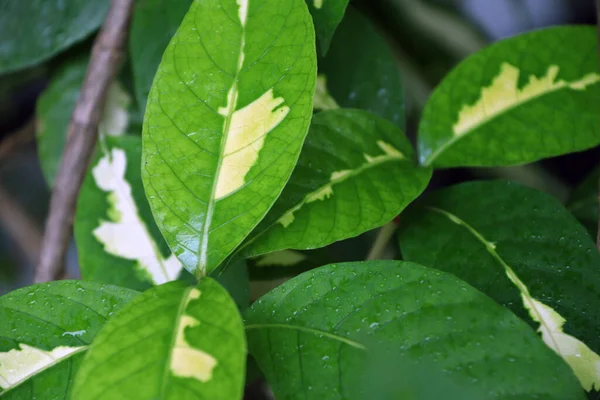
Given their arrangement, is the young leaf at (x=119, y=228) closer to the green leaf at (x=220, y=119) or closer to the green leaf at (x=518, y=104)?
the green leaf at (x=220, y=119)

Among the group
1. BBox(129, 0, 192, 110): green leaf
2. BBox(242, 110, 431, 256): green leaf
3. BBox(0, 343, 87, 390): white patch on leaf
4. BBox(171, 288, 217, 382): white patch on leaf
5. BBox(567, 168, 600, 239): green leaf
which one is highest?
BBox(129, 0, 192, 110): green leaf

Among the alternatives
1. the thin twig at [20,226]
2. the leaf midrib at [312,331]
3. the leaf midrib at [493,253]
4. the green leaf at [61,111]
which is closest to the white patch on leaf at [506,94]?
the leaf midrib at [493,253]

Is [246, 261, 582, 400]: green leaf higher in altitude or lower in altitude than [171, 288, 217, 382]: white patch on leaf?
lower

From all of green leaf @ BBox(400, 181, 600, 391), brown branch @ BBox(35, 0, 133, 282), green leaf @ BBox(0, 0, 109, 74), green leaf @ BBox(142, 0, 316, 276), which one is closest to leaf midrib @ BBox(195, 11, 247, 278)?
green leaf @ BBox(142, 0, 316, 276)

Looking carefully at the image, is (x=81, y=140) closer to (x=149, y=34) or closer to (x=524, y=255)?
(x=149, y=34)

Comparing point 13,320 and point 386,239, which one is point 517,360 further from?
point 13,320

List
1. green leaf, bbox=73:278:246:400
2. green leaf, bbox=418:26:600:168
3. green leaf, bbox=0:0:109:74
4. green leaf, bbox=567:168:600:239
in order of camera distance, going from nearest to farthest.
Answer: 1. green leaf, bbox=73:278:246:400
2. green leaf, bbox=418:26:600:168
3. green leaf, bbox=567:168:600:239
4. green leaf, bbox=0:0:109:74

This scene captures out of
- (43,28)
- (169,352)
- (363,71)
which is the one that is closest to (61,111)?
(43,28)

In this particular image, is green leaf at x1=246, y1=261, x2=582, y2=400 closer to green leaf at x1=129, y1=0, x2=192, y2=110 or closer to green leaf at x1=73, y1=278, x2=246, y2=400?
green leaf at x1=73, y1=278, x2=246, y2=400
